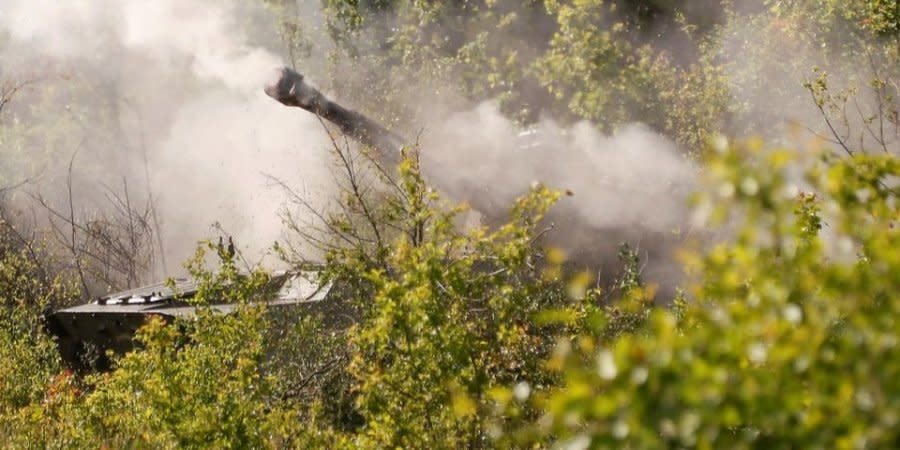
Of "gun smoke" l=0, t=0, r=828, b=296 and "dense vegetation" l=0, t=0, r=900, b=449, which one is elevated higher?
"gun smoke" l=0, t=0, r=828, b=296

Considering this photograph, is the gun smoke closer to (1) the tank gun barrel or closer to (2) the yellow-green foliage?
(1) the tank gun barrel

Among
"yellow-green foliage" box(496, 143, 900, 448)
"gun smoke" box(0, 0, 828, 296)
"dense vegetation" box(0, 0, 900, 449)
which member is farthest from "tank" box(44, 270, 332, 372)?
"yellow-green foliage" box(496, 143, 900, 448)

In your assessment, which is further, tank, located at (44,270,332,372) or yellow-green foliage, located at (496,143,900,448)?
tank, located at (44,270,332,372)

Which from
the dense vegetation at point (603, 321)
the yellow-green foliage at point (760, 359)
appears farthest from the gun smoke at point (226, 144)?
the yellow-green foliage at point (760, 359)

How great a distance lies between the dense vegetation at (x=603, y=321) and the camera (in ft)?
6.06

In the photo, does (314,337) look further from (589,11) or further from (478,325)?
(589,11)

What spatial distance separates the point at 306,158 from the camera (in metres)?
23.3

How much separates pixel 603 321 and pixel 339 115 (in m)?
11.0

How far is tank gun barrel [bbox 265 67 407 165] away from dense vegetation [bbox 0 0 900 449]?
8.76 ft

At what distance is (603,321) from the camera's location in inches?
88.3

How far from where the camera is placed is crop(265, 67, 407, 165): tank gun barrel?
41.6 feet

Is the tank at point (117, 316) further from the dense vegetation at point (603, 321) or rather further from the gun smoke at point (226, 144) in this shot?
the gun smoke at point (226, 144)

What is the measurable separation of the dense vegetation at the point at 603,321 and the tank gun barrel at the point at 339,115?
267 centimetres

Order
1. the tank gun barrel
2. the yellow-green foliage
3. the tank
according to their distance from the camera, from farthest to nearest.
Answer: the tank gun barrel → the tank → the yellow-green foliage
